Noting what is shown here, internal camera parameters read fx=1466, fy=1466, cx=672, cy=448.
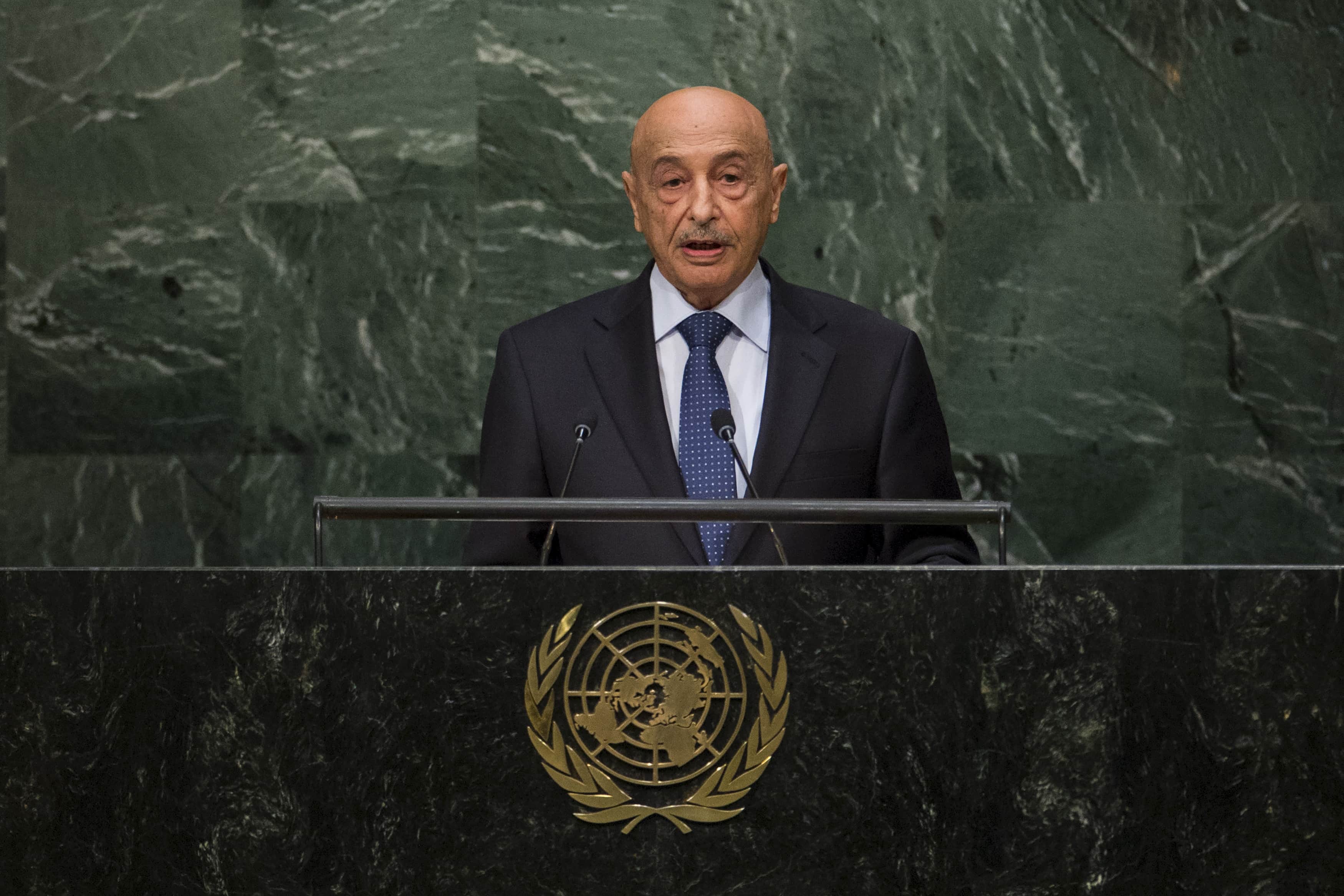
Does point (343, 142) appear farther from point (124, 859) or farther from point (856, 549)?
point (124, 859)

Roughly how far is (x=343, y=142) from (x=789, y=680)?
293 cm

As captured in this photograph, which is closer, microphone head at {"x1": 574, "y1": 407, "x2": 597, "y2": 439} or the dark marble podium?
the dark marble podium

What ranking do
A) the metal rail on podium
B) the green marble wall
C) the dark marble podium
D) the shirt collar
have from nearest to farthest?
the dark marble podium, the metal rail on podium, the shirt collar, the green marble wall

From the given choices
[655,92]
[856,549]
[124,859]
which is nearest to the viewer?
[124,859]

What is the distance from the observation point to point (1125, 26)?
409 centimetres

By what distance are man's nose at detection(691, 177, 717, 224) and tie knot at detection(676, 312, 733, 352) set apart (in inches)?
6.5

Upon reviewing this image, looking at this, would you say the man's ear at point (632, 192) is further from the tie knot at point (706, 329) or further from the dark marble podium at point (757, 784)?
the dark marble podium at point (757, 784)

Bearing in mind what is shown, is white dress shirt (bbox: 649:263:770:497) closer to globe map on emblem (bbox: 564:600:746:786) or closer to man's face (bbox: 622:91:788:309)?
man's face (bbox: 622:91:788:309)

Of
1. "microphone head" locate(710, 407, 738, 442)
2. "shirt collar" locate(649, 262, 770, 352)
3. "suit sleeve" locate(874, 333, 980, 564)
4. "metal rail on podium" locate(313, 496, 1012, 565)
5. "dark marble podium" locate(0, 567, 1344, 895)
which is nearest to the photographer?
"dark marble podium" locate(0, 567, 1344, 895)

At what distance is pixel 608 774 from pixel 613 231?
267 centimetres

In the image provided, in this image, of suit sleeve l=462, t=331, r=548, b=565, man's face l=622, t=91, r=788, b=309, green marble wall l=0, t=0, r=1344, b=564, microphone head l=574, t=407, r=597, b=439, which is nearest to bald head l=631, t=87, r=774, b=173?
man's face l=622, t=91, r=788, b=309

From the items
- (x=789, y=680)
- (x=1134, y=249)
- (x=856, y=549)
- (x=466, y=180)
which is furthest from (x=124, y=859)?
(x=1134, y=249)

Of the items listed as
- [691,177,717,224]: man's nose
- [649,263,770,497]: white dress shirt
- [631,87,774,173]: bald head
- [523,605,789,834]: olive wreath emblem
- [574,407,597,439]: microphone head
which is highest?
[631,87,774,173]: bald head

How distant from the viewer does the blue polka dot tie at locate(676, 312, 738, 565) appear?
7.89 ft
